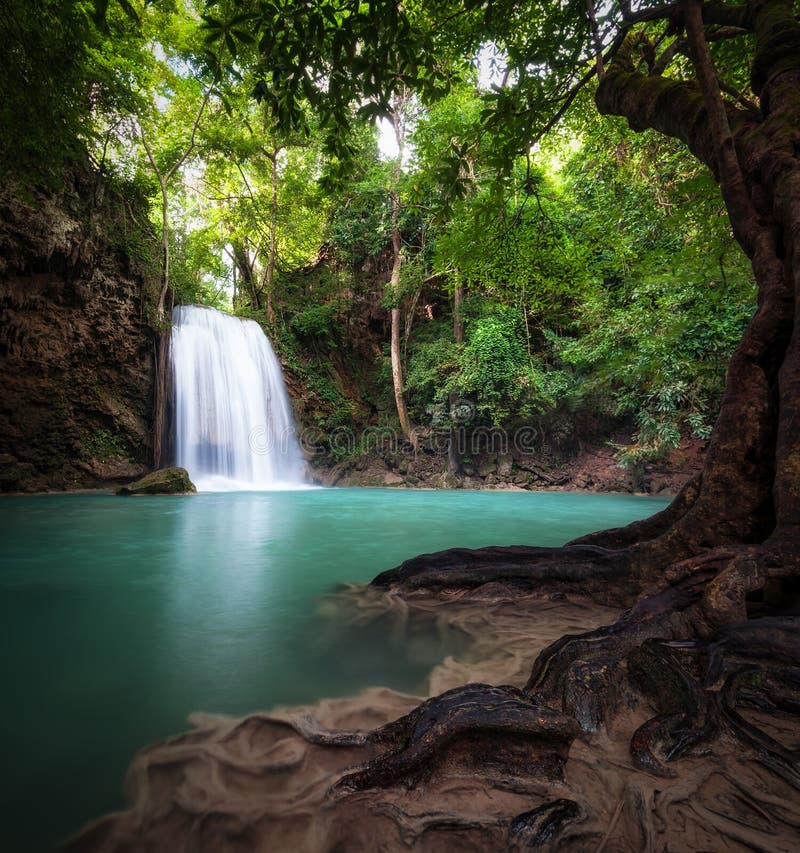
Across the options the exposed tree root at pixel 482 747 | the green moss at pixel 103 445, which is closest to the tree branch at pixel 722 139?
the exposed tree root at pixel 482 747

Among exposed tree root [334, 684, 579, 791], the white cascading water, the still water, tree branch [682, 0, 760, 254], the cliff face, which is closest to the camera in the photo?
exposed tree root [334, 684, 579, 791]

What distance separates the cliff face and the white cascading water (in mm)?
1413

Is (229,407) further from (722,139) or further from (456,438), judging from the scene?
(722,139)

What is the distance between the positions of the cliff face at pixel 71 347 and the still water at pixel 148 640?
608 centimetres

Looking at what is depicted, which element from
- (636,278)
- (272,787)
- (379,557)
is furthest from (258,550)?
(636,278)

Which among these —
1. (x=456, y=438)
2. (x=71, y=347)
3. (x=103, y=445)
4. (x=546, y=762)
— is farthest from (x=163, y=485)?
(x=546, y=762)

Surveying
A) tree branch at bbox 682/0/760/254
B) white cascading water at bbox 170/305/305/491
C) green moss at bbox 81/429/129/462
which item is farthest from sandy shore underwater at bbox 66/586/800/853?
white cascading water at bbox 170/305/305/491

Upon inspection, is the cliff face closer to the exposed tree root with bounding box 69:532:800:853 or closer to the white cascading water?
the white cascading water

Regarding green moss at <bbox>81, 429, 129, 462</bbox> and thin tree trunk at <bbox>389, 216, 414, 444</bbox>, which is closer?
green moss at <bbox>81, 429, 129, 462</bbox>

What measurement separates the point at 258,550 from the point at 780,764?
17.2 ft

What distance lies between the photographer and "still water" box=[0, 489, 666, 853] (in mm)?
1479

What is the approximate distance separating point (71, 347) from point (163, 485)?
15.6 ft

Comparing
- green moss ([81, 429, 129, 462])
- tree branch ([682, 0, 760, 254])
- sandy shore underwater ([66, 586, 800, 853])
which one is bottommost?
sandy shore underwater ([66, 586, 800, 853])

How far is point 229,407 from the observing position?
664 inches
